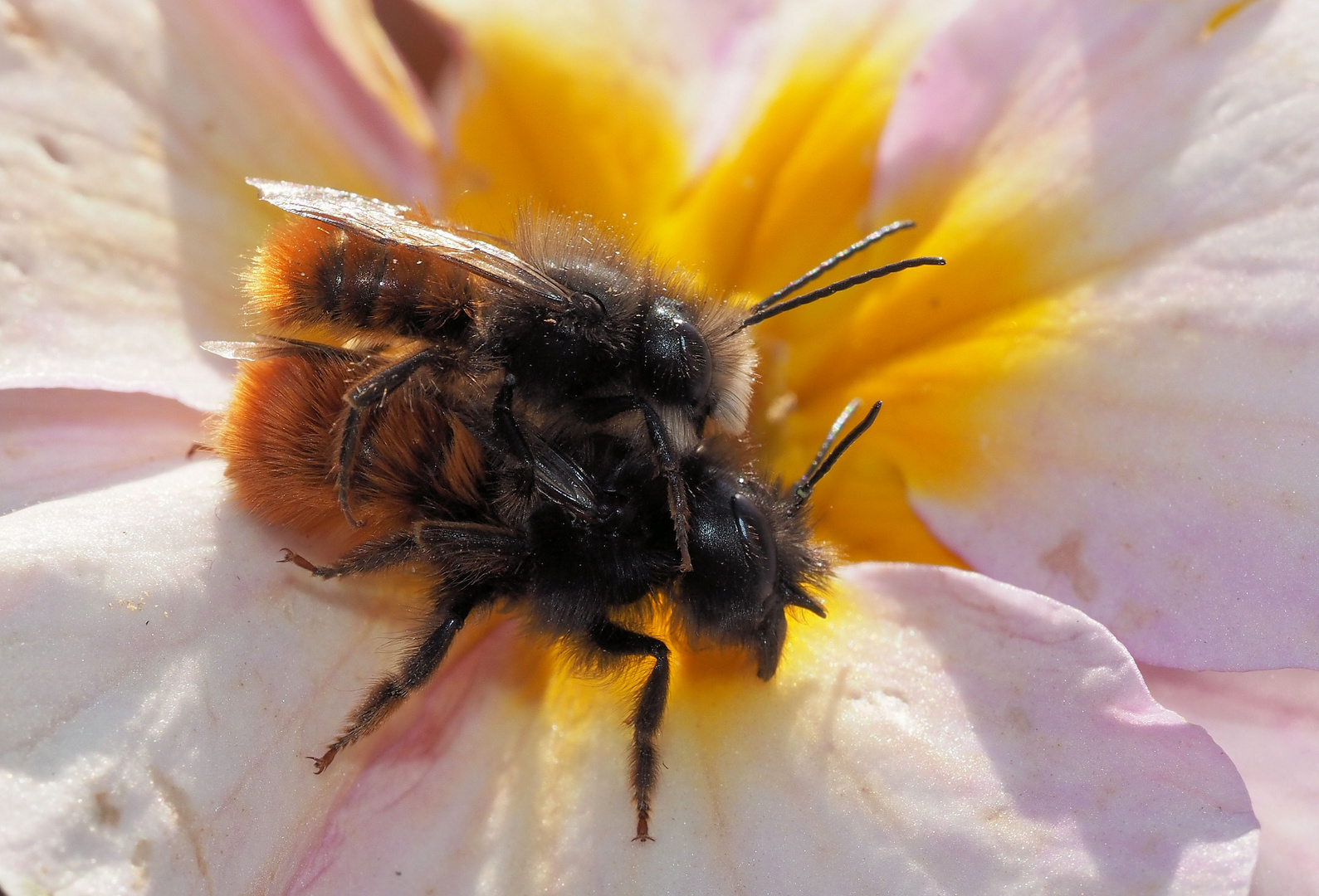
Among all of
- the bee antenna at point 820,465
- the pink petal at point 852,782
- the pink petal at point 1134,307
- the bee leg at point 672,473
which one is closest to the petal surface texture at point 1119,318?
the pink petal at point 1134,307

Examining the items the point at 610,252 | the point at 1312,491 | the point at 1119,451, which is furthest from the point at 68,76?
the point at 1312,491

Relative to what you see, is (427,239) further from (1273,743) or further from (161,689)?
(1273,743)

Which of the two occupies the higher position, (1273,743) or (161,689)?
(1273,743)

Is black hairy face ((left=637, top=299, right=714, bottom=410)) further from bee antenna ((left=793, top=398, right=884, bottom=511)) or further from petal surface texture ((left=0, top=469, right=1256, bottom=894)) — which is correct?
petal surface texture ((left=0, top=469, right=1256, bottom=894))

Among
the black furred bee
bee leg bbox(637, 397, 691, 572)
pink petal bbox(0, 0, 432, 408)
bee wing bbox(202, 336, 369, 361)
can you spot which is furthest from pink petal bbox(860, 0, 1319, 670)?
pink petal bbox(0, 0, 432, 408)

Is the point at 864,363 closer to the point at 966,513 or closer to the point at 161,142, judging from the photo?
the point at 966,513

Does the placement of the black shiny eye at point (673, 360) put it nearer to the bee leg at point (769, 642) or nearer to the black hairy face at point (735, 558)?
the black hairy face at point (735, 558)

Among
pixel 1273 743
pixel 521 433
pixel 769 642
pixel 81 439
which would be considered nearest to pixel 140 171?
pixel 81 439
